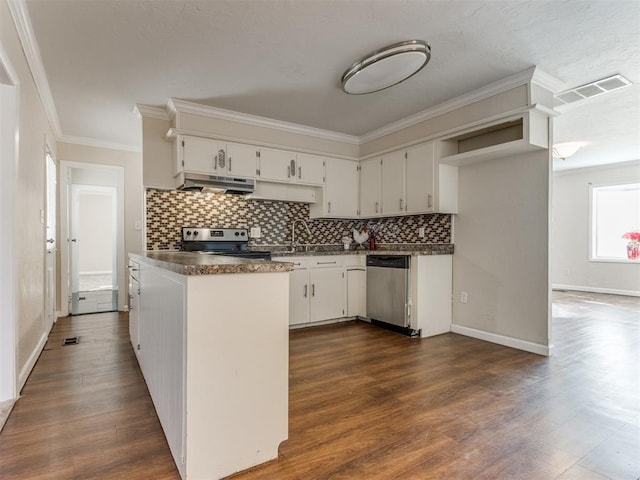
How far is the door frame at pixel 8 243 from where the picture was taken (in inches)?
84.5

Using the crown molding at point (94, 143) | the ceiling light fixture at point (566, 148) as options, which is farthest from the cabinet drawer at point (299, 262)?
the ceiling light fixture at point (566, 148)

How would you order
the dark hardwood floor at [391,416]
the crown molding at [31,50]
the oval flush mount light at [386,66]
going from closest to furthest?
the dark hardwood floor at [391,416]
the crown molding at [31,50]
the oval flush mount light at [386,66]


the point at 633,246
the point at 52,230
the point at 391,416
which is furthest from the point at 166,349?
the point at 633,246

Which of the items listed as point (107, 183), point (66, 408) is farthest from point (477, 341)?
point (107, 183)

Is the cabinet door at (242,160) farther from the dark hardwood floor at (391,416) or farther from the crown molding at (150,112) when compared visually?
the dark hardwood floor at (391,416)

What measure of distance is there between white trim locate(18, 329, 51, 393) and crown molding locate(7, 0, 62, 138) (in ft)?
7.35

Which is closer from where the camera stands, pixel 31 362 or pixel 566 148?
pixel 31 362

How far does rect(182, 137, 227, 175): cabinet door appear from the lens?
143 inches

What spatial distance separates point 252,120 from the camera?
406cm

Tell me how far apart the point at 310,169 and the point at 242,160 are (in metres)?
0.92

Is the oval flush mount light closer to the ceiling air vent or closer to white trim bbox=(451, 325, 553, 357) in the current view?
the ceiling air vent

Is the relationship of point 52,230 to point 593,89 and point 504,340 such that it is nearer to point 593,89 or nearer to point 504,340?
point 504,340

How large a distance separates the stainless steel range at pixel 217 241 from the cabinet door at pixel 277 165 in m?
0.76

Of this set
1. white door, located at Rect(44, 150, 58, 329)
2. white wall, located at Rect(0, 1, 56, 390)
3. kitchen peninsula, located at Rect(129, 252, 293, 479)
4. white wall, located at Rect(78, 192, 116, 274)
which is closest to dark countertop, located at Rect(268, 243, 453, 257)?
white wall, located at Rect(0, 1, 56, 390)
